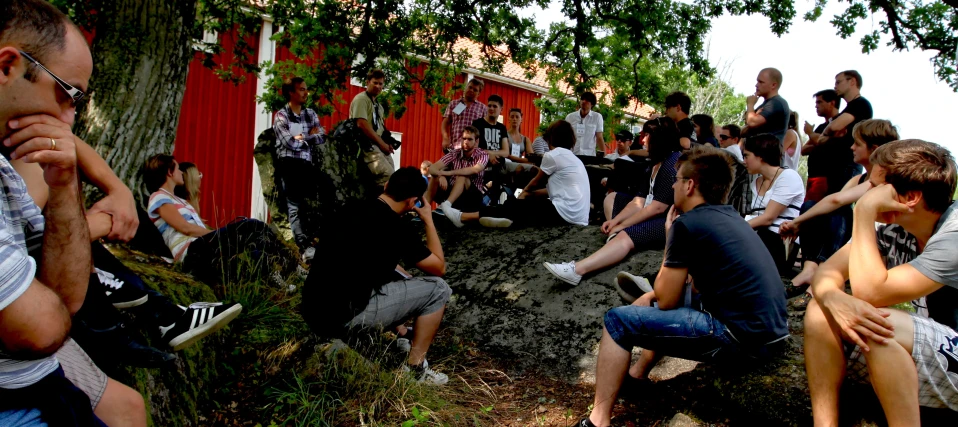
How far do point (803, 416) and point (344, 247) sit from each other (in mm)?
2691

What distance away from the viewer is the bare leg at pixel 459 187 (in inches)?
299

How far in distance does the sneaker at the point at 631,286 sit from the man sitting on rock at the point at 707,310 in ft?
2.68

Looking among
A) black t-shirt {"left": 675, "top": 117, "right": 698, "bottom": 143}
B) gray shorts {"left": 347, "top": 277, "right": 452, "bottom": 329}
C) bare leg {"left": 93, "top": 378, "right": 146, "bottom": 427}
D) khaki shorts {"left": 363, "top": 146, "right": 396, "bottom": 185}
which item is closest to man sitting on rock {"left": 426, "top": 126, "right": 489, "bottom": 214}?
khaki shorts {"left": 363, "top": 146, "right": 396, "bottom": 185}

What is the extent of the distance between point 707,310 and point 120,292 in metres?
2.89

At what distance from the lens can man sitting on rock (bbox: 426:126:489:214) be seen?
7.62 meters

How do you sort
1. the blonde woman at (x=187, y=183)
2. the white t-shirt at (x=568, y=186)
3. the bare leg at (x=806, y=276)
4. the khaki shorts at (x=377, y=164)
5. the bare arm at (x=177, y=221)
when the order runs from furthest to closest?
the khaki shorts at (x=377, y=164) < the white t-shirt at (x=568, y=186) < the blonde woman at (x=187, y=183) < the bare arm at (x=177, y=221) < the bare leg at (x=806, y=276)

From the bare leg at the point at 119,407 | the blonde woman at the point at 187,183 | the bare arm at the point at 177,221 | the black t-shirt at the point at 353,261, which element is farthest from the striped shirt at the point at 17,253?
the blonde woman at the point at 187,183

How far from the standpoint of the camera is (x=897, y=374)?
8.25ft

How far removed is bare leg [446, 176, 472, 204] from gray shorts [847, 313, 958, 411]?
17.9 feet

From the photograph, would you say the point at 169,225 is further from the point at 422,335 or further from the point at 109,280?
the point at 422,335

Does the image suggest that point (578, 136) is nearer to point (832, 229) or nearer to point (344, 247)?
point (832, 229)

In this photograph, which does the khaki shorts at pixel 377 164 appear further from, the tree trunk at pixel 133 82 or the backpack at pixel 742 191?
the backpack at pixel 742 191

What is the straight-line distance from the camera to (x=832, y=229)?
464 centimetres

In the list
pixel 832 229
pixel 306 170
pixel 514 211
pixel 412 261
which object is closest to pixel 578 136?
pixel 514 211
